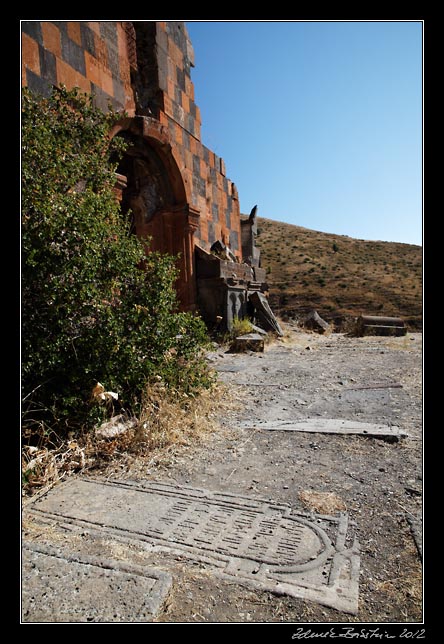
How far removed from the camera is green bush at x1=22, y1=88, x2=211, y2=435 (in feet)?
9.80

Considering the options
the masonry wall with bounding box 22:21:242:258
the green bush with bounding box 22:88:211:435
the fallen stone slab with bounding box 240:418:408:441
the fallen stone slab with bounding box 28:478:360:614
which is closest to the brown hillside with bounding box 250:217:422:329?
the masonry wall with bounding box 22:21:242:258

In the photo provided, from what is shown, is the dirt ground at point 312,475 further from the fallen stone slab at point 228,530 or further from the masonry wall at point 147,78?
the masonry wall at point 147,78

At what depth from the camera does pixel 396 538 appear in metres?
1.99

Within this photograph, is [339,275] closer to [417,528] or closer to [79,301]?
[79,301]

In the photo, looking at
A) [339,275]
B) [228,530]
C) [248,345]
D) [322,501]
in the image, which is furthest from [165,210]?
[339,275]

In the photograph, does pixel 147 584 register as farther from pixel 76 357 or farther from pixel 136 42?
pixel 136 42

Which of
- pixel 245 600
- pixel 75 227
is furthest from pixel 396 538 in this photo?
pixel 75 227

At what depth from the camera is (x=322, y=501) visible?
2.37m

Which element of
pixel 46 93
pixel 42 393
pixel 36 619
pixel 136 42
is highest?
pixel 136 42

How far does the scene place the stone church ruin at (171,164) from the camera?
7506 millimetres

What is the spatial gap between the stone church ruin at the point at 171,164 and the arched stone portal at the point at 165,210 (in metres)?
0.02

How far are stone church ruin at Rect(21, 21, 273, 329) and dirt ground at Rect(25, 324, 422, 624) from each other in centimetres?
412
